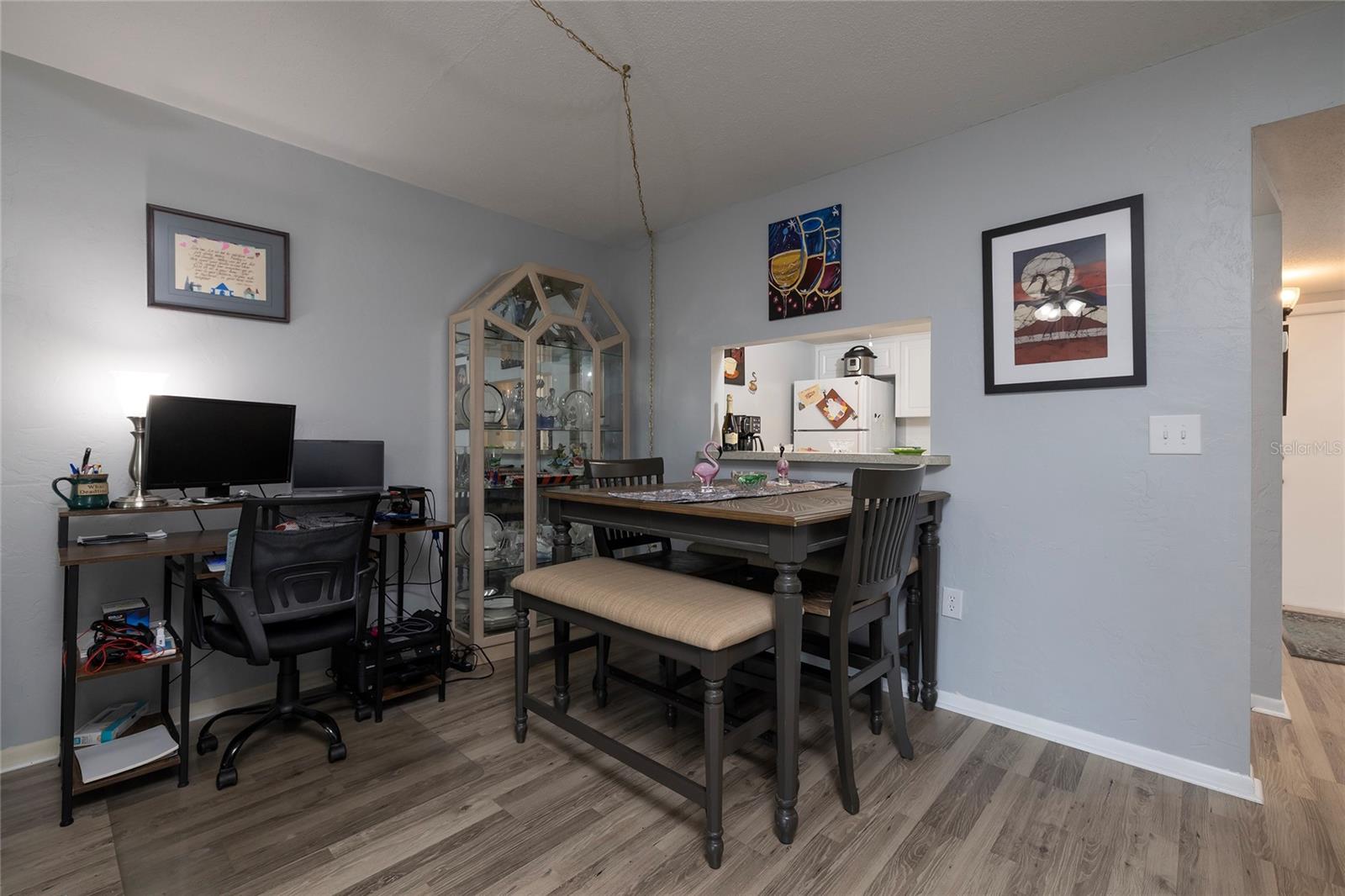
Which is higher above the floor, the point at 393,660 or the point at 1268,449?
the point at 1268,449

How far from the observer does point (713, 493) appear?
7.54 ft

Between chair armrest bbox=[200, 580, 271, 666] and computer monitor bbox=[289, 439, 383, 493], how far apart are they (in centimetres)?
64

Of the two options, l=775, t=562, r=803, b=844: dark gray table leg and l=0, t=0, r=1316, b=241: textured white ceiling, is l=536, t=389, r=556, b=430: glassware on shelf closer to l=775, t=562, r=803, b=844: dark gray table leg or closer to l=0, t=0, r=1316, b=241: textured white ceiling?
l=0, t=0, r=1316, b=241: textured white ceiling

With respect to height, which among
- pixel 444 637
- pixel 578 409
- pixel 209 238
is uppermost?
pixel 209 238

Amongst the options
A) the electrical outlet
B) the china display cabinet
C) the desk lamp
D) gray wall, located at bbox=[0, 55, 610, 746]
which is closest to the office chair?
the desk lamp

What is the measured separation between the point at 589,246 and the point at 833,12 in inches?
94.5

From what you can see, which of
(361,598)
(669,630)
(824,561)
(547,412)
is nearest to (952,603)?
(824,561)

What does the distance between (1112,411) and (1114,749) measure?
3.98 feet

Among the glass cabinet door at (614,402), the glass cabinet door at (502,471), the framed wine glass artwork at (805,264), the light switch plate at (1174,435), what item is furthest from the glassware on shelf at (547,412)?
the light switch plate at (1174,435)

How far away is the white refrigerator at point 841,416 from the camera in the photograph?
3.94m

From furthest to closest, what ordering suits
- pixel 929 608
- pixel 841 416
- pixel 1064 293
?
pixel 841 416
pixel 929 608
pixel 1064 293

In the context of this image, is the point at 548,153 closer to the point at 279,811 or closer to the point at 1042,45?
the point at 1042,45

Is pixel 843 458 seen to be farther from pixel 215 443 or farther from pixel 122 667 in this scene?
pixel 122 667

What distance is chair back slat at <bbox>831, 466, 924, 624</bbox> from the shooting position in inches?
64.2
